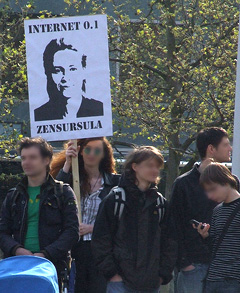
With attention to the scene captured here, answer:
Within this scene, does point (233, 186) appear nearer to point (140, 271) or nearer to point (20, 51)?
point (140, 271)

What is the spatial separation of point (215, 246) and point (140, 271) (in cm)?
59

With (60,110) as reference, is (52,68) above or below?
above

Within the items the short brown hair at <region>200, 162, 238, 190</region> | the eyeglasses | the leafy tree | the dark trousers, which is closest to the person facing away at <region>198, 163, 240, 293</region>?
the short brown hair at <region>200, 162, 238, 190</region>

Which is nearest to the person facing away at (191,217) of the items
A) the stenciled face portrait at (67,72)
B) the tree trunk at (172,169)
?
the stenciled face portrait at (67,72)

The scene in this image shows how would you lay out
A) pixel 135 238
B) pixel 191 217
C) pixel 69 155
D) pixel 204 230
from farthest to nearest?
pixel 69 155 → pixel 191 217 → pixel 204 230 → pixel 135 238

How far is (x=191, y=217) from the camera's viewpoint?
18.2 ft

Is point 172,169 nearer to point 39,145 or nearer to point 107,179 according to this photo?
point 107,179

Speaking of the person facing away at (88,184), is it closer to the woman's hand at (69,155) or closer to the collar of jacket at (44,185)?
the woman's hand at (69,155)

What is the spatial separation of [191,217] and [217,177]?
0.63 meters

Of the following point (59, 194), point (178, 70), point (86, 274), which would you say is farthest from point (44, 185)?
point (178, 70)

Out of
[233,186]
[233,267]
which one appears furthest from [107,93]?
[233,267]

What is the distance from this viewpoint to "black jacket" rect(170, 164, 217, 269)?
18.0ft

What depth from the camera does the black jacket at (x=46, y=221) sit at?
5246 millimetres

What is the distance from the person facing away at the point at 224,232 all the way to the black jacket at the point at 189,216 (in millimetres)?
389
